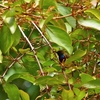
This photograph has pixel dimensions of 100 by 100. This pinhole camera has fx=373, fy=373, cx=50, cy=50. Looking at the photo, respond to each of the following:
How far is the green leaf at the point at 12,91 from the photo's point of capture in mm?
812

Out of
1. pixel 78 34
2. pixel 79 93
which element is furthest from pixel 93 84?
pixel 78 34

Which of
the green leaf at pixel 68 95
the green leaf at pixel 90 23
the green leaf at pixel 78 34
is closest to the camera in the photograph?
the green leaf at pixel 68 95

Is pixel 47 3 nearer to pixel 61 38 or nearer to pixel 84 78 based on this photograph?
pixel 61 38

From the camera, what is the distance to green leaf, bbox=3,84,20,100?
812mm

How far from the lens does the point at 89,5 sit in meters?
0.84

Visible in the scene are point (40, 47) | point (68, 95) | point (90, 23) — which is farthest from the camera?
point (40, 47)

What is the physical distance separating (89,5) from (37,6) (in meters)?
0.12

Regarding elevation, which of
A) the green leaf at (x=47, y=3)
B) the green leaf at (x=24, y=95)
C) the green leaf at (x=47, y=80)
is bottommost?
the green leaf at (x=24, y=95)

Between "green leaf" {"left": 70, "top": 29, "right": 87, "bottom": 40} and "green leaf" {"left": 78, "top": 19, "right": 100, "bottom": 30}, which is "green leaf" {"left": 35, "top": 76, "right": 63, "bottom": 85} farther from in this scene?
"green leaf" {"left": 70, "top": 29, "right": 87, "bottom": 40}

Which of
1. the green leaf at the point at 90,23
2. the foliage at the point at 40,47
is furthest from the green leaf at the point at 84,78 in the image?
the green leaf at the point at 90,23

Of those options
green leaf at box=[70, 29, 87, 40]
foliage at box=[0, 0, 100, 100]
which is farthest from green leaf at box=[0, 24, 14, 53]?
green leaf at box=[70, 29, 87, 40]

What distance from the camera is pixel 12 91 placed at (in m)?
0.81

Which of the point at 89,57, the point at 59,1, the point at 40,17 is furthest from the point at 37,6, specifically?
the point at 89,57

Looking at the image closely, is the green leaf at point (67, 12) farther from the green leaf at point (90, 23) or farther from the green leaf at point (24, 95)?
the green leaf at point (24, 95)
